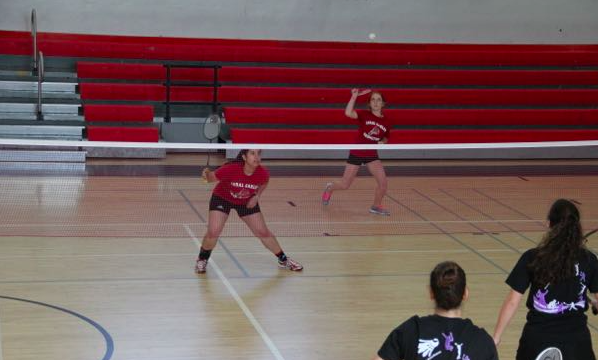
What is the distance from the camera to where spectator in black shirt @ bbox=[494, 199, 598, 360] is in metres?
5.55

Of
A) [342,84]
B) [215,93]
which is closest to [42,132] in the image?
[215,93]

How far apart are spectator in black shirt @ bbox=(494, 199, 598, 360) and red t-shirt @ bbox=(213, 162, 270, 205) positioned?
15.8 feet

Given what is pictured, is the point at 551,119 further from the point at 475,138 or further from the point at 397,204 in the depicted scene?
the point at 397,204

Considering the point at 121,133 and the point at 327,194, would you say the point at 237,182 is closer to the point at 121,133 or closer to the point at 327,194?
the point at 327,194

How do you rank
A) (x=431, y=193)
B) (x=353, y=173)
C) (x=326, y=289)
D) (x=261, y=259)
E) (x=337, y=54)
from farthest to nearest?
(x=337, y=54) < (x=431, y=193) < (x=353, y=173) < (x=261, y=259) < (x=326, y=289)

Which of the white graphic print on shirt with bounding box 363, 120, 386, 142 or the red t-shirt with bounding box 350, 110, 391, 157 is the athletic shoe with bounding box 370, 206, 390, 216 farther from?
the white graphic print on shirt with bounding box 363, 120, 386, 142

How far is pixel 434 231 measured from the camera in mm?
12969

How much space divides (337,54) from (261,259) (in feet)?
33.3

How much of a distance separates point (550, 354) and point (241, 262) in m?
6.01

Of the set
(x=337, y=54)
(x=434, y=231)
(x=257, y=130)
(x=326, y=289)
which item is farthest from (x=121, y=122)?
(x=326, y=289)

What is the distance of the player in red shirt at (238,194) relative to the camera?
395 inches

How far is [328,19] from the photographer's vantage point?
840 inches

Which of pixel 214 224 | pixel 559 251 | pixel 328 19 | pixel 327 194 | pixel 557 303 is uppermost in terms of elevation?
pixel 328 19

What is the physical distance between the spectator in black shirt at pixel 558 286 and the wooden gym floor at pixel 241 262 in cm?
269
